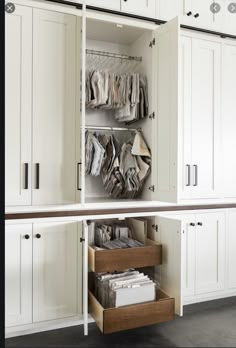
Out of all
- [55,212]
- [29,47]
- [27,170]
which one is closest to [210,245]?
[55,212]

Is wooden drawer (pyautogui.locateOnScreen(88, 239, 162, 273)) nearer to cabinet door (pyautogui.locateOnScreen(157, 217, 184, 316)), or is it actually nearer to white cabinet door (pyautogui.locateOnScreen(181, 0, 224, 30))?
cabinet door (pyautogui.locateOnScreen(157, 217, 184, 316))

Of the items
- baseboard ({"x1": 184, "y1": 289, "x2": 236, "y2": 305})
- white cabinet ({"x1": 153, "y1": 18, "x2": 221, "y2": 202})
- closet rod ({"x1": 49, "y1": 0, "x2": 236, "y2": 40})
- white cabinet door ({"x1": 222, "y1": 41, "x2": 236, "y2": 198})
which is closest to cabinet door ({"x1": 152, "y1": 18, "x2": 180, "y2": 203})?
white cabinet ({"x1": 153, "y1": 18, "x2": 221, "y2": 202})

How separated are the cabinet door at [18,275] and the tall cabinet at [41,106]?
0.21 metres

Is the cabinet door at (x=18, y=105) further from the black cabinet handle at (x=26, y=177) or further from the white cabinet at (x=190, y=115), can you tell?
the white cabinet at (x=190, y=115)

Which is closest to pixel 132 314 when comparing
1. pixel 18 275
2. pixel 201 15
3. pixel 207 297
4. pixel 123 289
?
pixel 123 289

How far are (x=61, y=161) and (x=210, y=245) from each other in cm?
140

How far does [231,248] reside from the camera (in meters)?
2.69

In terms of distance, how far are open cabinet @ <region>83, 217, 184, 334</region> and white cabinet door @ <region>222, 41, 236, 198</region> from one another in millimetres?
774

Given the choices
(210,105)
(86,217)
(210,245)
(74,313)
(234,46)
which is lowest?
(74,313)

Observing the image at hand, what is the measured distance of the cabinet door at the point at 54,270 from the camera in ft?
6.68

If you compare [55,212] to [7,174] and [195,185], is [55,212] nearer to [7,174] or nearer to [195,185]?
[7,174]

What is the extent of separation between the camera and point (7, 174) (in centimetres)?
201

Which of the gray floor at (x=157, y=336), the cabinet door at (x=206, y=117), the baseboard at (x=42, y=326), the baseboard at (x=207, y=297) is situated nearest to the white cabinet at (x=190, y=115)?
the cabinet door at (x=206, y=117)

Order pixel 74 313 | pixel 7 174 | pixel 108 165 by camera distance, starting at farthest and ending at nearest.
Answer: pixel 108 165 < pixel 74 313 < pixel 7 174
